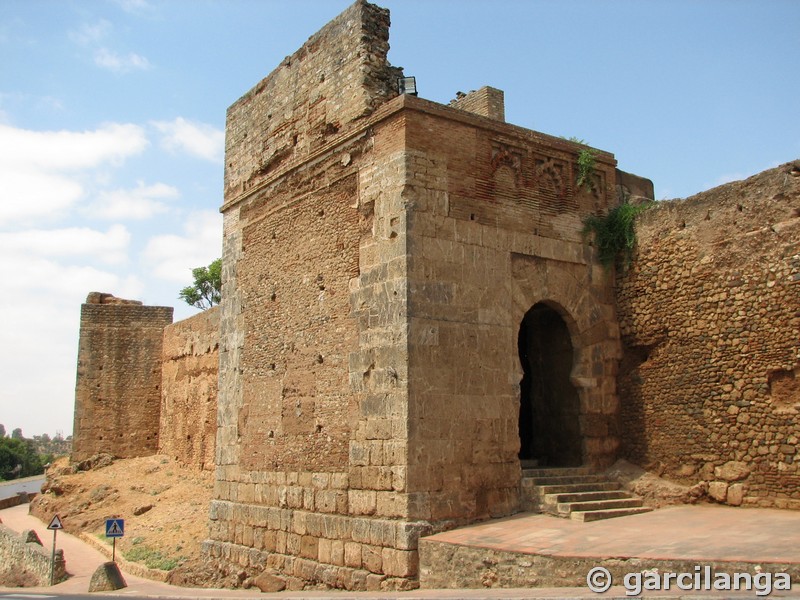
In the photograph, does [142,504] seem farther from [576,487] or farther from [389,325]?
[576,487]

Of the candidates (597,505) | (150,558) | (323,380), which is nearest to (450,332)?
(323,380)

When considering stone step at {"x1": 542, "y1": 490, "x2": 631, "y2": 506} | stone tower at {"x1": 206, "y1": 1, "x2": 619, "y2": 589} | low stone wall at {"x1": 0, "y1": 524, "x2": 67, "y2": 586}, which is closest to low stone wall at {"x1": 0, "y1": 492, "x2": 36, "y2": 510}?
low stone wall at {"x1": 0, "y1": 524, "x2": 67, "y2": 586}

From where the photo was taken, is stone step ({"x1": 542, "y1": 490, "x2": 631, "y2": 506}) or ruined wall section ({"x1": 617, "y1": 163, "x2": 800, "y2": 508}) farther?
stone step ({"x1": 542, "y1": 490, "x2": 631, "y2": 506})

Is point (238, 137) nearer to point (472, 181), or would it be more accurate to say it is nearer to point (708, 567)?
point (472, 181)

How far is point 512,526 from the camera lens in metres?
7.89

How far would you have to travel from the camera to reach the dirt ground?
13133 millimetres

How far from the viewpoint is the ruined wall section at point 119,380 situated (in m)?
20.8

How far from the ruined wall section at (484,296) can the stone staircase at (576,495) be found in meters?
0.22

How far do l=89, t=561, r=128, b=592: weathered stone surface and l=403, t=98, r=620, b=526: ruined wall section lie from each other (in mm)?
5473

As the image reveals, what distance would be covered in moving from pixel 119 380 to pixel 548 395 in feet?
46.8

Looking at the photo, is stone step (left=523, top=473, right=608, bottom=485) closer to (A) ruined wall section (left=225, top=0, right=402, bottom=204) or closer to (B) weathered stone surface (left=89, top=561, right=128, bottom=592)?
(A) ruined wall section (left=225, top=0, right=402, bottom=204)

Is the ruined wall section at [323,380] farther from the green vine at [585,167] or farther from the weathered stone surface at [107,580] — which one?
the green vine at [585,167]

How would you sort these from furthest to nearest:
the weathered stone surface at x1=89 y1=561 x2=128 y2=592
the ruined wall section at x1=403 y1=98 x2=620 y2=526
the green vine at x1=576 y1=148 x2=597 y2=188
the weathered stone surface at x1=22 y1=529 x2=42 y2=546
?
the weathered stone surface at x1=22 y1=529 x2=42 y2=546, the weathered stone surface at x1=89 y1=561 x2=128 y2=592, the green vine at x1=576 y1=148 x2=597 y2=188, the ruined wall section at x1=403 y1=98 x2=620 y2=526

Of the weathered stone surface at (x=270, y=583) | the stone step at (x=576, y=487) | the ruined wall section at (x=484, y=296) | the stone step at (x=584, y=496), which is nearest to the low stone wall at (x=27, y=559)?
the weathered stone surface at (x=270, y=583)
